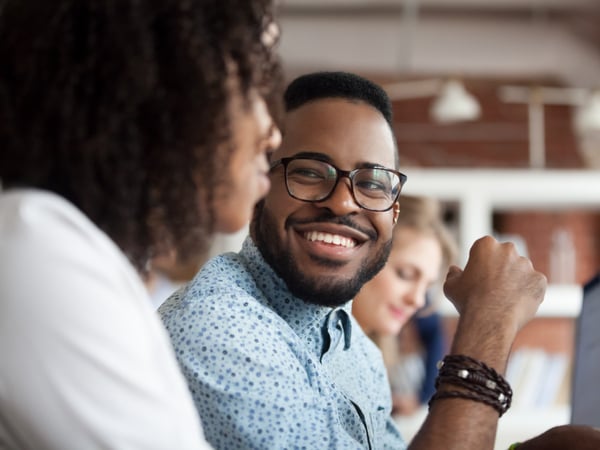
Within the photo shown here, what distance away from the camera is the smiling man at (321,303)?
3.38 ft

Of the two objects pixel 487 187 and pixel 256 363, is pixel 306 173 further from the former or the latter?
pixel 487 187

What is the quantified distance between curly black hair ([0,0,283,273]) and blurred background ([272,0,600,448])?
4.09m

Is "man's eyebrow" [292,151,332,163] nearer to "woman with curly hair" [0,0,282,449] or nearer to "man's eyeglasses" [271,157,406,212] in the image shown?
"man's eyeglasses" [271,157,406,212]

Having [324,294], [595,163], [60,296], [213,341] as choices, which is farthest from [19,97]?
[595,163]

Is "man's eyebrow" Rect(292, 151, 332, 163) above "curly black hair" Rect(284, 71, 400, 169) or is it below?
below

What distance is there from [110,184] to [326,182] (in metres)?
0.54

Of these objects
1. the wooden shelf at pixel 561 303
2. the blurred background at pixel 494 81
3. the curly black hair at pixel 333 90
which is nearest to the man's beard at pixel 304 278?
the curly black hair at pixel 333 90

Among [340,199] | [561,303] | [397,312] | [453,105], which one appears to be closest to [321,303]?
[340,199]

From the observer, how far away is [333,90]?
4.39 ft

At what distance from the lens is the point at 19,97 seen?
76 centimetres

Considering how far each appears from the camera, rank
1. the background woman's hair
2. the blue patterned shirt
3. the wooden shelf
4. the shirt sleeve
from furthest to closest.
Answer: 1. the wooden shelf
2. the background woman's hair
3. the blue patterned shirt
4. the shirt sleeve

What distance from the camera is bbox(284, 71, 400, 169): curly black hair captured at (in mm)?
1337

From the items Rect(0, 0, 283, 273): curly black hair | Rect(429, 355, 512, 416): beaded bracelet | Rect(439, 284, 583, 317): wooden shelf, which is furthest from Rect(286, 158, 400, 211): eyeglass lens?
Rect(439, 284, 583, 317): wooden shelf

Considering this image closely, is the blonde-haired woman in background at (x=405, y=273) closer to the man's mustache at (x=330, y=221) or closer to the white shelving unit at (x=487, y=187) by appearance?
the man's mustache at (x=330, y=221)
